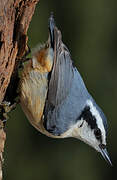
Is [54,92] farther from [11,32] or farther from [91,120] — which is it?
[11,32]

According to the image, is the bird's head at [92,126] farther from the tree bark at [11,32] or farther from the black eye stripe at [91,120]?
the tree bark at [11,32]

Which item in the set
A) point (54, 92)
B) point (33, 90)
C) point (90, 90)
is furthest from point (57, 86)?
point (90, 90)

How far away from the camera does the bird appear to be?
11.7 feet

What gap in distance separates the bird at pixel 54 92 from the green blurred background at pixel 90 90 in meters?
1.76

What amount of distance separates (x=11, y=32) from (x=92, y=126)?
1.10 meters

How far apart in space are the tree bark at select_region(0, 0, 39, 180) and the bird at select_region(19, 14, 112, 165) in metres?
0.19

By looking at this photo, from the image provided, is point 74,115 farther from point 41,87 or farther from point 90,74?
point 90,74

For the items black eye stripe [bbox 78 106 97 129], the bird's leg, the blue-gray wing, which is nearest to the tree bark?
the bird's leg

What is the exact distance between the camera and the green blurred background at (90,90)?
5.49m

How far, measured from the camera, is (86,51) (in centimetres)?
565

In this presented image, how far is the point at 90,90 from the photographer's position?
5.64 m

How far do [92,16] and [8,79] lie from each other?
8.36ft

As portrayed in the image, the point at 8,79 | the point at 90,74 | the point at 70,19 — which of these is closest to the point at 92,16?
the point at 70,19

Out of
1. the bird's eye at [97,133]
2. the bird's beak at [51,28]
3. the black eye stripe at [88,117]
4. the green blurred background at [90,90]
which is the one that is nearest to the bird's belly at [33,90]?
the bird's beak at [51,28]
